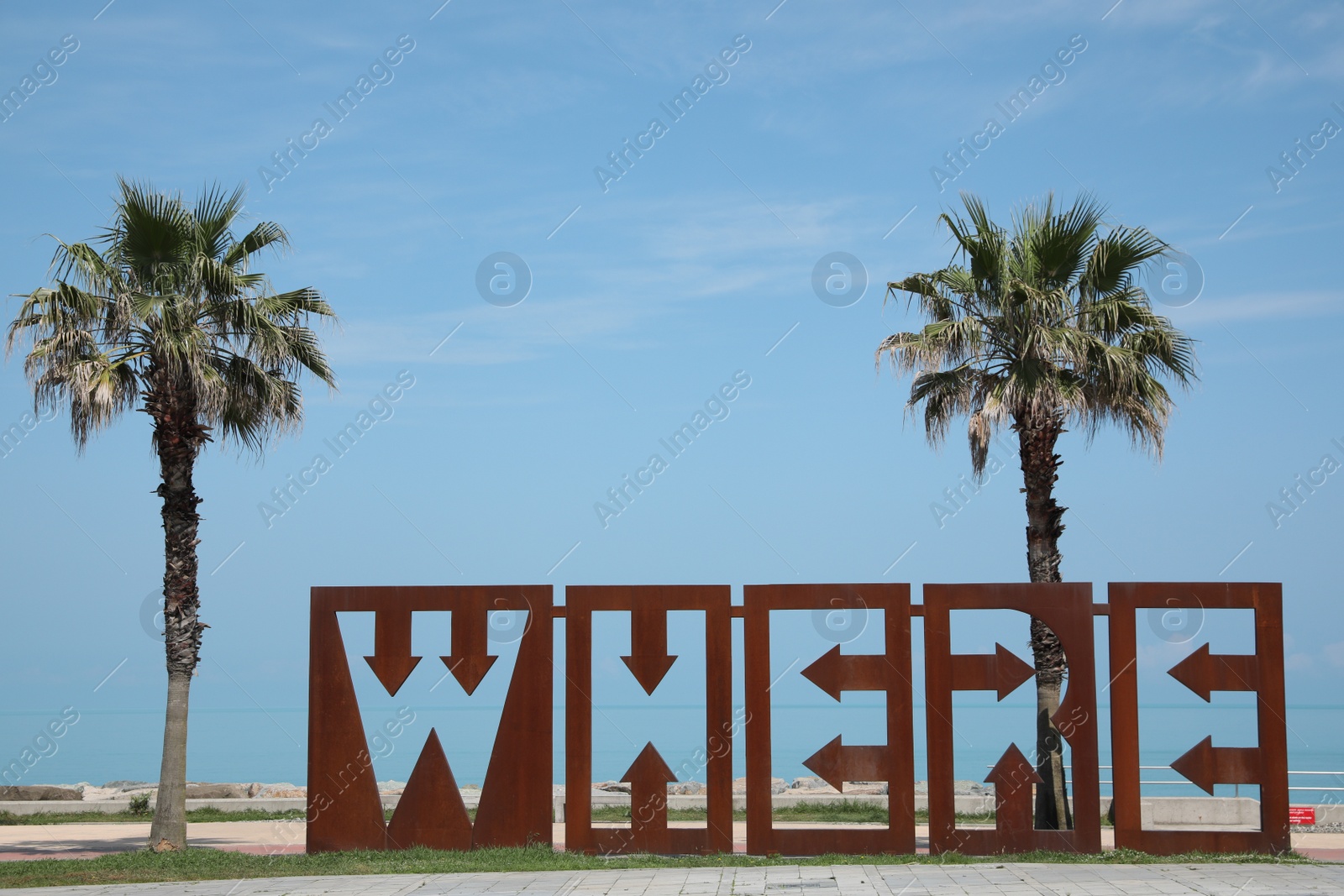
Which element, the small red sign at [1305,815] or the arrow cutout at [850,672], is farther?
the small red sign at [1305,815]

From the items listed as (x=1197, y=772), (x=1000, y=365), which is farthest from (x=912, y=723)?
(x=1000, y=365)

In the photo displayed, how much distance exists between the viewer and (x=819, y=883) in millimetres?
11914

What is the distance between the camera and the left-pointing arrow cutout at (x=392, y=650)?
14000 mm

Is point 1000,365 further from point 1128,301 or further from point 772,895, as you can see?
point 772,895

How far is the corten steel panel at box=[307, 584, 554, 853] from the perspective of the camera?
14.0 meters

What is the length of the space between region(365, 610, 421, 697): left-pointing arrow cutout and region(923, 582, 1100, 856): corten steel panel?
5.93 m

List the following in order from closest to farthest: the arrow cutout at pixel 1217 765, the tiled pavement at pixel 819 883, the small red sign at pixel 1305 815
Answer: the tiled pavement at pixel 819 883, the arrow cutout at pixel 1217 765, the small red sign at pixel 1305 815

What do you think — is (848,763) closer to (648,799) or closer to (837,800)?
(648,799)

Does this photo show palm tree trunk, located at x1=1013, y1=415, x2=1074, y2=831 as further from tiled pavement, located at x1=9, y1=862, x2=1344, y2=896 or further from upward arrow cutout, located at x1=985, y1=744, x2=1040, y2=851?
tiled pavement, located at x1=9, y1=862, x2=1344, y2=896

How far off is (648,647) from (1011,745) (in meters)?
4.15

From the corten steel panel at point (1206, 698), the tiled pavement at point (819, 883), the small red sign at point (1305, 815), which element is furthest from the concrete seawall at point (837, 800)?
the tiled pavement at point (819, 883)

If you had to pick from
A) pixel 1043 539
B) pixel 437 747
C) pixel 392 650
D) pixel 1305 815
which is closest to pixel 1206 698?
pixel 1043 539

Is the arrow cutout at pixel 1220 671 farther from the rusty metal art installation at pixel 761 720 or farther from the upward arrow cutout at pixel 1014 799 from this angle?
the upward arrow cutout at pixel 1014 799

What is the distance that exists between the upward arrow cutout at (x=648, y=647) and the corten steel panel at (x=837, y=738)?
3.15 feet
